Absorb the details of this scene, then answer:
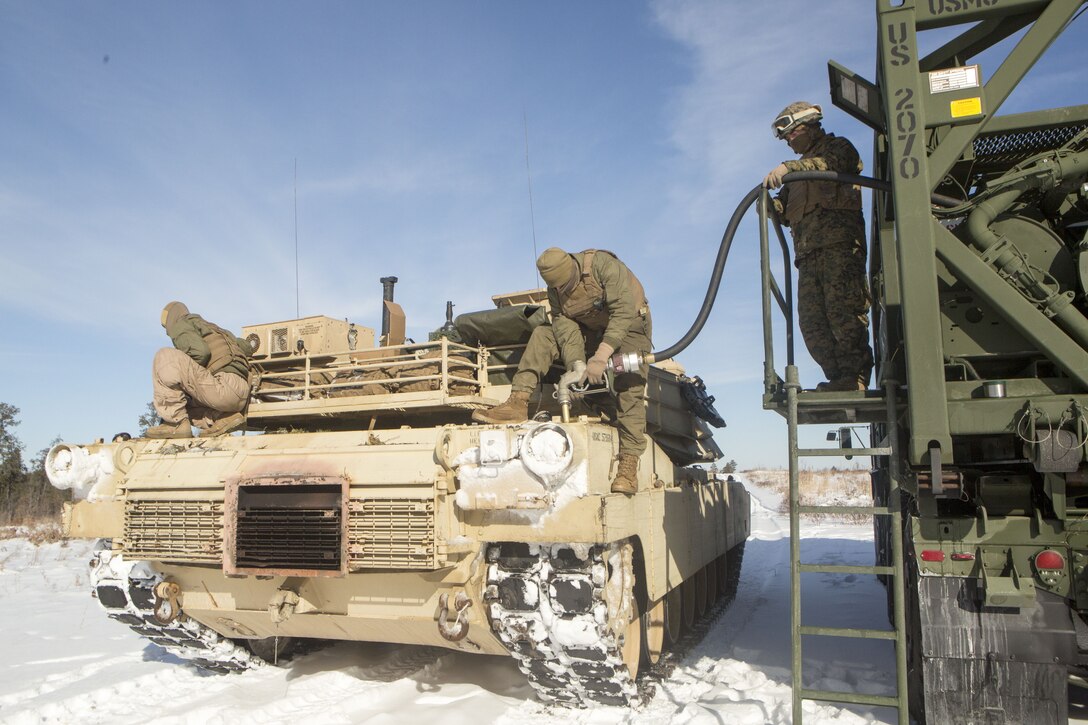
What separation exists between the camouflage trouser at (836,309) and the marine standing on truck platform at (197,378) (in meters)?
4.43

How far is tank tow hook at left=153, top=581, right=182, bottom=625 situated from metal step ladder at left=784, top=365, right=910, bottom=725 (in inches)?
163

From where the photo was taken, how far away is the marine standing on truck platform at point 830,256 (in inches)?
228

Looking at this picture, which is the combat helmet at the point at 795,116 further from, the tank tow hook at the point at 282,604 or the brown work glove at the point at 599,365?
the tank tow hook at the point at 282,604

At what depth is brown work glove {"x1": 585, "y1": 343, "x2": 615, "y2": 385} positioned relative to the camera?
5810mm

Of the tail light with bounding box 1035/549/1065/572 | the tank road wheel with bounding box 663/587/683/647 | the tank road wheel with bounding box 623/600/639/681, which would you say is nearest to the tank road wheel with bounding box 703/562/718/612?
the tank road wheel with bounding box 663/587/683/647

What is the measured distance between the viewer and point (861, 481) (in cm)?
3794

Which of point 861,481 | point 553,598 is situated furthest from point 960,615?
point 861,481

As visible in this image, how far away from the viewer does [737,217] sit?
593cm

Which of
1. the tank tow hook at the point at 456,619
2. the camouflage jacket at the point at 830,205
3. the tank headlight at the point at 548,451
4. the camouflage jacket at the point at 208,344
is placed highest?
the camouflage jacket at the point at 830,205

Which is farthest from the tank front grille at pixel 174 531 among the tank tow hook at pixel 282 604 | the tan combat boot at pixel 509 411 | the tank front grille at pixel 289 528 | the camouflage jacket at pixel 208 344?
the tan combat boot at pixel 509 411

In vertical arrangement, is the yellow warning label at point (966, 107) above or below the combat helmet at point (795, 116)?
below

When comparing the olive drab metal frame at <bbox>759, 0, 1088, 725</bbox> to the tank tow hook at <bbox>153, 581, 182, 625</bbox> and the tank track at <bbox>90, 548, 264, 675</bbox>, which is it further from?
the tank track at <bbox>90, 548, 264, 675</bbox>

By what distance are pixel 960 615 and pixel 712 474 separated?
5.72m

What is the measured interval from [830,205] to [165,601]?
533cm
